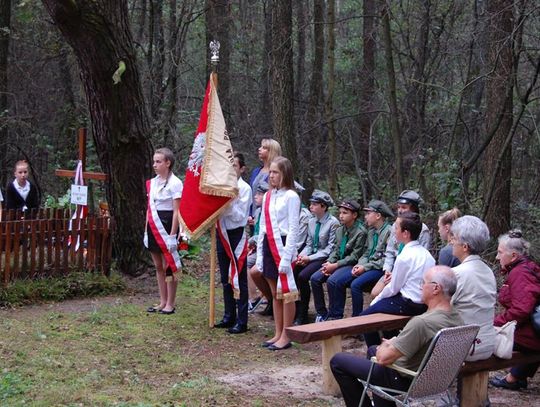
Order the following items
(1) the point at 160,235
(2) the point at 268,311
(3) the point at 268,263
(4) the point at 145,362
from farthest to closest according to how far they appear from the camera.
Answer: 1. (2) the point at 268,311
2. (1) the point at 160,235
3. (3) the point at 268,263
4. (4) the point at 145,362

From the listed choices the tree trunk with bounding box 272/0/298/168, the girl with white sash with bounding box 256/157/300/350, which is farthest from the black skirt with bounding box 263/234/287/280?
the tree trunk with bounding box 272/0/298/168

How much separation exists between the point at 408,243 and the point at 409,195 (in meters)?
1.18

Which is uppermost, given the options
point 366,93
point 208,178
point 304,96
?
point 304,96

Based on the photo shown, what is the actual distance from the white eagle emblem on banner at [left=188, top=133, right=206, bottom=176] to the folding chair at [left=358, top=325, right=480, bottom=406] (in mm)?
3944

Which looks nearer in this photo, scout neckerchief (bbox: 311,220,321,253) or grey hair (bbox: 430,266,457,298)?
grey hair (bbox: 430,266,457,298)

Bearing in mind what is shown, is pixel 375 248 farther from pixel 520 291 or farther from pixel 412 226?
pixel 520 291

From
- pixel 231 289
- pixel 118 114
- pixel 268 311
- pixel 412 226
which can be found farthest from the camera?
pixel 118 114

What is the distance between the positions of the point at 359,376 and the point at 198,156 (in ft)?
13.2

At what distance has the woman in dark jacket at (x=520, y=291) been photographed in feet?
20.3

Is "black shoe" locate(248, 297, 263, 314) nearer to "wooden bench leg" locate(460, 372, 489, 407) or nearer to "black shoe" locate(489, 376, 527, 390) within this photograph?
"black shoe" locate(489, 376, 527, 390)

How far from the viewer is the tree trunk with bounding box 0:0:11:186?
59.7 feet

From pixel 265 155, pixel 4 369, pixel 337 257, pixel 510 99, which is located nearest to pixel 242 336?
pixel 337 257

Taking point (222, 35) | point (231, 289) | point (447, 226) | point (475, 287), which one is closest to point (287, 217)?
point (231, 289)

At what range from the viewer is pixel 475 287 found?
5.77m
